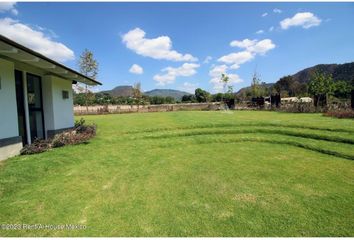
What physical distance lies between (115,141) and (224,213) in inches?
240

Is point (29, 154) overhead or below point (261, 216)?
overhead

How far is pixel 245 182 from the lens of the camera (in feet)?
14.9

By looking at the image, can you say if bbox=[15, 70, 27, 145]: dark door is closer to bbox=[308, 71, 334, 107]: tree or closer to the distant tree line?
Answer: bbox=[308, 71, 334, 107]: tree

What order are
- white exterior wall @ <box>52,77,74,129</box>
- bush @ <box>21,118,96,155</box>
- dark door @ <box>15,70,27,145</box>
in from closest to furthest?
bush @ <box>21,118,96,155</box> < dark door @ <box>15,70,27,145</box> < white exterior wall @ <box>52,77,74,129</box>

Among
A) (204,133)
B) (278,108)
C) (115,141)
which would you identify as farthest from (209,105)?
(115,141)

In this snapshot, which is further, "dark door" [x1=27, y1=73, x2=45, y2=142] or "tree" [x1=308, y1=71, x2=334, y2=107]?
"tree" [x1=308, y1=71, x2=334, y2=107]

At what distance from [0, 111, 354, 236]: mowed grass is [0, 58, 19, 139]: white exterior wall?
1001 millimetres

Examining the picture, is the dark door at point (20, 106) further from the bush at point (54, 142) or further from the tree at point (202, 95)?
the tree at point (202, 95)

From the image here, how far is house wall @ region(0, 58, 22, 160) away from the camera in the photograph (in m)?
5.74

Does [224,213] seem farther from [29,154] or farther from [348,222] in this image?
[29,154]

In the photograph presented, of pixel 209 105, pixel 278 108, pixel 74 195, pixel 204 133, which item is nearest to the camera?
pixel 74 195

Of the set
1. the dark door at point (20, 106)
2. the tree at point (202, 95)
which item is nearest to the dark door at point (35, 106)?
the dark door at point (20, 106)

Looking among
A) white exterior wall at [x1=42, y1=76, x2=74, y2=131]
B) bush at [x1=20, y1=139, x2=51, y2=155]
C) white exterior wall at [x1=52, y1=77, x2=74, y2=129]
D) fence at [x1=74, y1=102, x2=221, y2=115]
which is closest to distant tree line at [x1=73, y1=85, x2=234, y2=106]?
fence at [x1=74, y1=102, x2=221, y2=115]

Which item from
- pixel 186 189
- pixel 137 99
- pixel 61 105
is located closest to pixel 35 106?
pixel 61 105
